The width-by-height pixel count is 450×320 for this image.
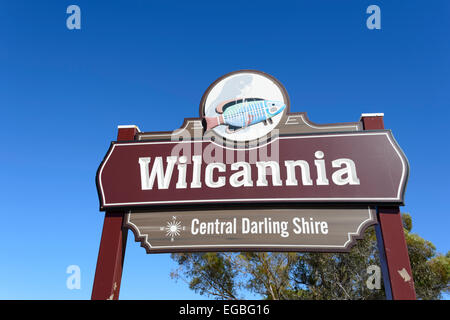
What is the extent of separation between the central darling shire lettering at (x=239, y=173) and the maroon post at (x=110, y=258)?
78cm

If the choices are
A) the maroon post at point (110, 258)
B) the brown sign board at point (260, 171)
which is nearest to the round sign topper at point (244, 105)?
the brown sign board at point (260, 171)

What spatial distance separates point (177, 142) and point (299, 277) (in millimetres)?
14685

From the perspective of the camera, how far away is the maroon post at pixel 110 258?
4.73 metres

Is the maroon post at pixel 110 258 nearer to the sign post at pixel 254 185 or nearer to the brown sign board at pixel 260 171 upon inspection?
the sign post at pixel 254 185

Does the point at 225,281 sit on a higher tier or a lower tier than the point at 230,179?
higher

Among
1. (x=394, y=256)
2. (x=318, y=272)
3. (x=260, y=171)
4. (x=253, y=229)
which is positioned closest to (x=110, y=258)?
(x=253, y=229)

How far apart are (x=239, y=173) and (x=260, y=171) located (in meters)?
0.36

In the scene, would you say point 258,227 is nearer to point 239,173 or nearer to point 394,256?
point 239,173

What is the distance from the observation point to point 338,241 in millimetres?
4672

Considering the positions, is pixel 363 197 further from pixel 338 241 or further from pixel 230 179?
pixel 230 179

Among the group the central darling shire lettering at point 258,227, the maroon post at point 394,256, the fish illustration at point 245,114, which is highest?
the fish illustration at point 245,114
